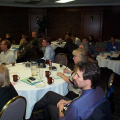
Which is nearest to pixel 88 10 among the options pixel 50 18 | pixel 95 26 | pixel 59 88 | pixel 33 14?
pixel 95 26

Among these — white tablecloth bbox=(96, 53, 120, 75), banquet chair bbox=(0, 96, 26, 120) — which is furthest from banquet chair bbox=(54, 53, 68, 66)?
banquet chair bbox=(0, 96, 26, 120)

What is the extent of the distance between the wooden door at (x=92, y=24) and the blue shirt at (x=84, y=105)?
851 cm

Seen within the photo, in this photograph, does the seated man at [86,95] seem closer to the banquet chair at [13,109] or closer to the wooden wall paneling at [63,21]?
the banquet chair at [13,109]

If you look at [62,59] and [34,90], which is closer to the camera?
[34,90]

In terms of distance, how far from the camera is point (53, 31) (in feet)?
34.7

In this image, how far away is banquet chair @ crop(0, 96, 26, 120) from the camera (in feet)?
5.03

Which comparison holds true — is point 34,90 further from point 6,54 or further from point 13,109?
point 6,54

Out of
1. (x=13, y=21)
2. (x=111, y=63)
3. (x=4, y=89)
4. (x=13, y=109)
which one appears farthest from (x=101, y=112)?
(x=13, y=21)

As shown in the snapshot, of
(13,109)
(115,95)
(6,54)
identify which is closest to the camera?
(13,109)

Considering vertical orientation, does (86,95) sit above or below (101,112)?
above

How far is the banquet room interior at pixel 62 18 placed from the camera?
9.32 metres

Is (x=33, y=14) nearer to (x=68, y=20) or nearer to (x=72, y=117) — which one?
(x=68, y=20)

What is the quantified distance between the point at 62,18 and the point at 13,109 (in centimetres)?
925

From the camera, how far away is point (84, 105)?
1.49 m
